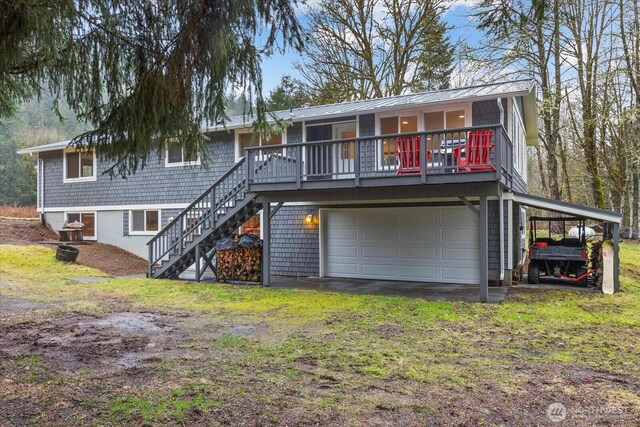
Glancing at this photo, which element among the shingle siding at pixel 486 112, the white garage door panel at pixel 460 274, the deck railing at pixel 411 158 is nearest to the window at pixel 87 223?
the deck railing at pixel 411 158

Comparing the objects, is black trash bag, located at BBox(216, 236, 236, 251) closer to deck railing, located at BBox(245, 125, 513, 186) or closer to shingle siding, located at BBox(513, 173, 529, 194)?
deck railing, located at BBox(245, 125, 513, 186)

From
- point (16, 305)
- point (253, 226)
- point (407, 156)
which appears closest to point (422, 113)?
point (407, 156)

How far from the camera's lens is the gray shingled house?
931 cm

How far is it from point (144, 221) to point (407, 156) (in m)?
10.2

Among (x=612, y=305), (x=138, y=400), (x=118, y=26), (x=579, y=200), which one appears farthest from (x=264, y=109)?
(x=579, y=200)

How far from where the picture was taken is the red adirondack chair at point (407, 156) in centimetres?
957

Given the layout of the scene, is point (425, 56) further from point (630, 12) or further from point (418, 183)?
point (418, 183)

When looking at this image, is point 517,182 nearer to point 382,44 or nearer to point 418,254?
point 418,254

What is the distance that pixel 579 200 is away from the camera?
3083 centimetres

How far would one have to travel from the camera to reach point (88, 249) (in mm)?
15469

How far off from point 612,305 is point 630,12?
1652 centimetres

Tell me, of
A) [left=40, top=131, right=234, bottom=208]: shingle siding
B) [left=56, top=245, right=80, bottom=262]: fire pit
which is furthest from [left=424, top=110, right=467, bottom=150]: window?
[left=56, top=245, right=80, bottom=262]: fire pit

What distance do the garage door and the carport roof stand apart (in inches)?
51.2

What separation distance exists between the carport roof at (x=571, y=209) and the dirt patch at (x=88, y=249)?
36.3ft
